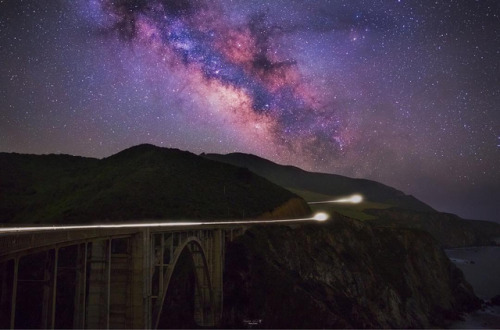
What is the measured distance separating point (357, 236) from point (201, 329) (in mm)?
47212

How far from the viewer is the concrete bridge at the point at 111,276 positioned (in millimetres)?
13328

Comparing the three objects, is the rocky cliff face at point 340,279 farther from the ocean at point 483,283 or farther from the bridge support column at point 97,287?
the bridge support column at point 97,287

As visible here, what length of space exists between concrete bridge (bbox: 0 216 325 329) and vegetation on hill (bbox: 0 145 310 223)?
57.0ft

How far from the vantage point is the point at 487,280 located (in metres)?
112

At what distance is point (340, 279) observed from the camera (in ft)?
218

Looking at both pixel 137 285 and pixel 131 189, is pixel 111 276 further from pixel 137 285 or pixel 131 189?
pixel 131 189

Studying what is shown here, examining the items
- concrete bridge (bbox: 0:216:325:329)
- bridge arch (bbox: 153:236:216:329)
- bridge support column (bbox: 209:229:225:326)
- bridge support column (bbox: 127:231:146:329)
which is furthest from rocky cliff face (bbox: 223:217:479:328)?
bridge support column (bbox: 127:231:146:329)

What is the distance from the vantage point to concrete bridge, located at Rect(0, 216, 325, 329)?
43.7 ft

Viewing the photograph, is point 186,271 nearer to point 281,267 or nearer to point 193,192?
point 281,267

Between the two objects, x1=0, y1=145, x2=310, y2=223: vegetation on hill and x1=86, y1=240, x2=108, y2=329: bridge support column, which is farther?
x1=0, y1=145, x2=310, y2=223: vegetation on hill

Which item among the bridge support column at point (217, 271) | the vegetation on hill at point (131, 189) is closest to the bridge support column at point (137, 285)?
the bridge support column at point (217, 271)

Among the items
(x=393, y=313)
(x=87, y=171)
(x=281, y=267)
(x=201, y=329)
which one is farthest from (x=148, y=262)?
(x=87, y=171)

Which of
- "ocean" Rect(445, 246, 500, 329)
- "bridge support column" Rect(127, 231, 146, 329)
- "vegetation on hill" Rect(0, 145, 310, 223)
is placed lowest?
"ocean" Rect(445, 246, 500, 329)

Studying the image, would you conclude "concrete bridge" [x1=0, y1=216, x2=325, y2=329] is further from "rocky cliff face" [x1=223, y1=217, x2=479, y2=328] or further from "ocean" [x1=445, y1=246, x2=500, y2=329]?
"ocean" [x1=445, y1=246, x2=500, y2=329]
